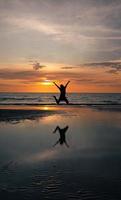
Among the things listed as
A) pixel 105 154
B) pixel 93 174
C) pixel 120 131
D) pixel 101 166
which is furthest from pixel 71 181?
pixel 120 131

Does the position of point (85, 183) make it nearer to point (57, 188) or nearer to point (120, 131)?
point (57, 188)

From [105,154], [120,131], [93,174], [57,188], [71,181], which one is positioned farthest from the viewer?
[120,131]

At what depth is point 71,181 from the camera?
21.6ft

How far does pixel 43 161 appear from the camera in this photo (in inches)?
335

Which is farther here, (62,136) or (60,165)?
(62,136)

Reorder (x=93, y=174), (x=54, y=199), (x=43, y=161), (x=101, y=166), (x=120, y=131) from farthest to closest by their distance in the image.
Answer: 1. (x=120, y=131)
2. (x=43, y=161)
3. (x=101, y=166)
4. (x=93, y=174)
5. (x=54, y=199)

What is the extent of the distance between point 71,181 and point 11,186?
1138mm

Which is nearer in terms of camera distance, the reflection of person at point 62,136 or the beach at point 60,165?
the beach at point 60,165

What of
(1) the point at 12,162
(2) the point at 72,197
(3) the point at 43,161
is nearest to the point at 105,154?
(3) the point at 43,161

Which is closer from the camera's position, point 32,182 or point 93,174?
point 32,182

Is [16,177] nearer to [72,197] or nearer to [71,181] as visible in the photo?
[71,181]

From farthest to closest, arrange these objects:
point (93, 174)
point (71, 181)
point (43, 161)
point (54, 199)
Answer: point (43, 161) < point (93, 174) < point (71, 181) < point (54, 199)

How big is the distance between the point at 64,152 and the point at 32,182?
3.27 meters

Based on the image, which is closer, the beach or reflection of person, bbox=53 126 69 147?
the beach
